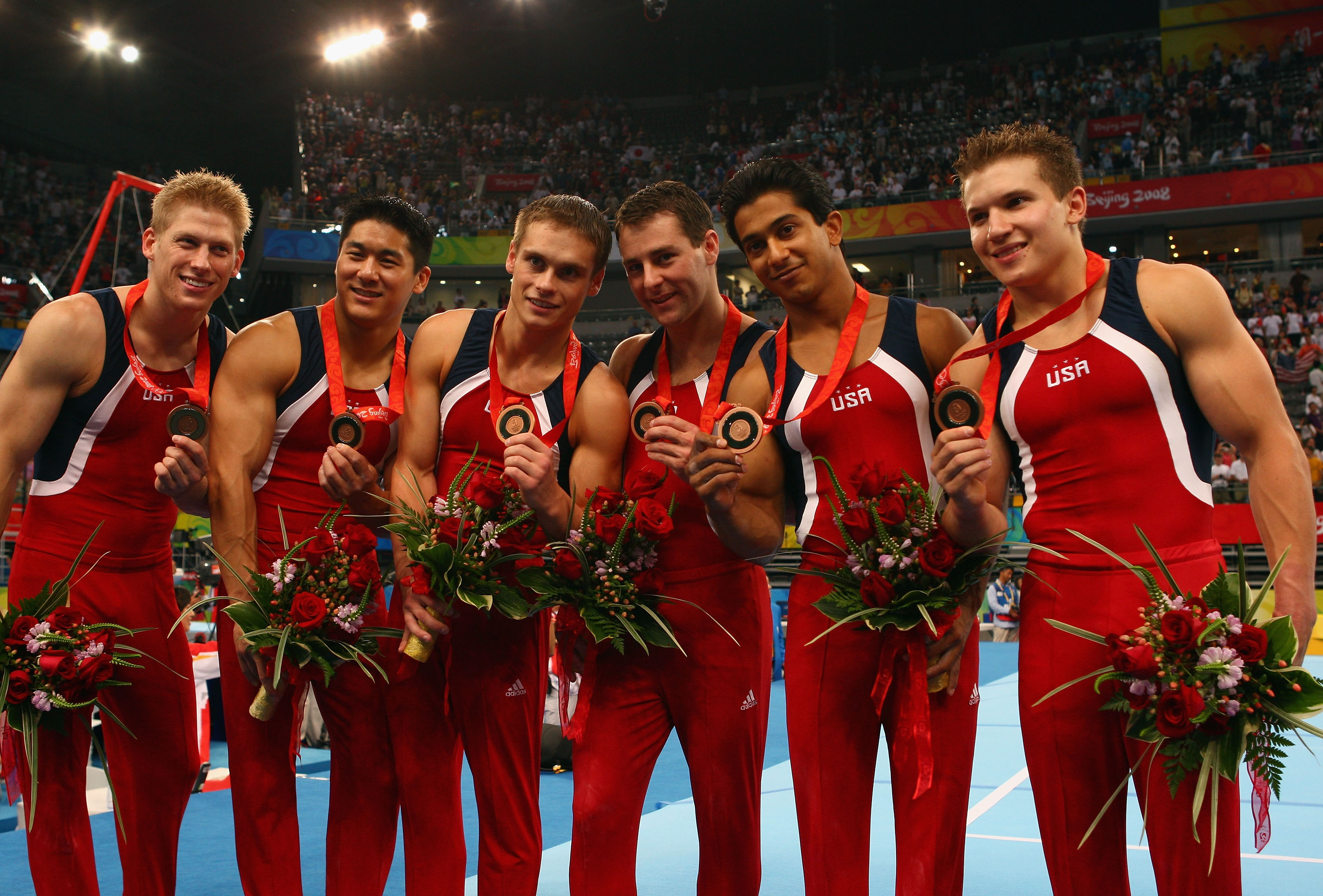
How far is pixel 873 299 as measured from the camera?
329 centimetres

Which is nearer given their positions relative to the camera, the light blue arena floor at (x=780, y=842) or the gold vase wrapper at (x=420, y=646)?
the gold vase wrapper at (x=420, y=646)

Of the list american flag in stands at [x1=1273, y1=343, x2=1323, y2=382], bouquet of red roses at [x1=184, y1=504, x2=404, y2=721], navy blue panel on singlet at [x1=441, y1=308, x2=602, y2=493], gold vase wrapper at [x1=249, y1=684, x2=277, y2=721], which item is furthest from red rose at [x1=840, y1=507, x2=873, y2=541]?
american flag in stands at [x1=1273, y1=343, x2=1323, y2=382]

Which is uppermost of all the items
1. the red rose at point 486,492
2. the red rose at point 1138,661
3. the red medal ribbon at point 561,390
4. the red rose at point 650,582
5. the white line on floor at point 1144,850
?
the red medal ribbon at point 561,390

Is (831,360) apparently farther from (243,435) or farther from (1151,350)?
(243,435)

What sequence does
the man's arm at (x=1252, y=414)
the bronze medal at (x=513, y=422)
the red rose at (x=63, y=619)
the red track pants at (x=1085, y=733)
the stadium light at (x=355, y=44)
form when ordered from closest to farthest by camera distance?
the man's arm at (x=1252, y=414)
the red track pants at (x=1085, y=733)
the bronze medal at (x=513, y=422)
the red rose at (x=63, y=619)
the stadium light at (x=355, y=44)

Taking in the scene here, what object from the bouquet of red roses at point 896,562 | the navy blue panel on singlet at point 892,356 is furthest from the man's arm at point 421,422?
the bouquet of red roses at point 896,562

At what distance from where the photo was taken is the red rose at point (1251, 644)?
229 cm

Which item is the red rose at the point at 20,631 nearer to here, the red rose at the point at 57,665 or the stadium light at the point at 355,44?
the red rose at the point at 57,665

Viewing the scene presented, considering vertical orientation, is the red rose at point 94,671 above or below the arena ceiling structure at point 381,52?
below

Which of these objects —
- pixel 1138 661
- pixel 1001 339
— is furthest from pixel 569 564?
pixel 1138 661

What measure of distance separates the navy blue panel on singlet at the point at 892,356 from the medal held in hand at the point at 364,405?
4.25 feet

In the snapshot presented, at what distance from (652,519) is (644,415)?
43cm

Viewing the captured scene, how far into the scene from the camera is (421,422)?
3473 mm

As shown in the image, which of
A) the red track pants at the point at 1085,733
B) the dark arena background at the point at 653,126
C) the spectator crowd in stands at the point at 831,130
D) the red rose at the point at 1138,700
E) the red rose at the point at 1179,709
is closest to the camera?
the red rose at the point at 1179,709
